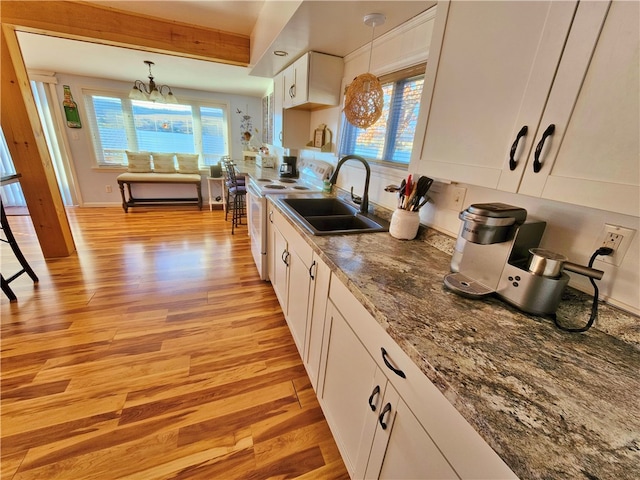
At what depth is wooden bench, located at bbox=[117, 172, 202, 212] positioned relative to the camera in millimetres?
4613

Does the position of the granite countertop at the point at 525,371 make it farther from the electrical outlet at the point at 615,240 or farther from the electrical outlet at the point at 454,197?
the electrical outlet at the point at 454,197

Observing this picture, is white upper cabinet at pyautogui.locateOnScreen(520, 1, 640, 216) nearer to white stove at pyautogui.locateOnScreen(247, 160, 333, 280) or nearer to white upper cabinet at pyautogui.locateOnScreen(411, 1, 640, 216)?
white upper cabinet at pyautogui.locateOnScreen(411, 1, 640, 216)

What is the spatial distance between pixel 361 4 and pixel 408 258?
129cm

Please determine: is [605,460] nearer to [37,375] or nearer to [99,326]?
[37,375]

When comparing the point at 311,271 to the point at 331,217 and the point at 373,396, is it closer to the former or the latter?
the point at 331,217

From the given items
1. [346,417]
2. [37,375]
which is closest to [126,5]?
[37,375]

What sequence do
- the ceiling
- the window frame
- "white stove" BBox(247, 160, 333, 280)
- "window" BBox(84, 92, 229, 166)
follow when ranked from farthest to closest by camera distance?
"window" BBox(84, 92, 229, 166) < the window frame < "white stove" BBox(247, 160, 333, 280) < the ceiling

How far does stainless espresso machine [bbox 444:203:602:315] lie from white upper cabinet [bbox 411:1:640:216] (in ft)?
0.39

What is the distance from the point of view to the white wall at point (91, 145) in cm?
440

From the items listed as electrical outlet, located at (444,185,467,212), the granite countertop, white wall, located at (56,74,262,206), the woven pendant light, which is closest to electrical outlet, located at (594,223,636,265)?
the granite countertop

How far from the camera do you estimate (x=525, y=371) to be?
0.59m

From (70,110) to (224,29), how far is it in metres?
3.63

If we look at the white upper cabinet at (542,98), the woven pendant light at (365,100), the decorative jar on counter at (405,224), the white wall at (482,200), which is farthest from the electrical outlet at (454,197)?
the woven pendant light at (365,100)

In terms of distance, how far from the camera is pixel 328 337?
1.18 m
